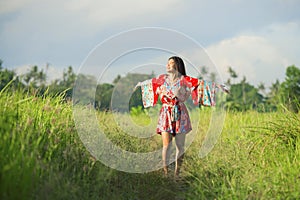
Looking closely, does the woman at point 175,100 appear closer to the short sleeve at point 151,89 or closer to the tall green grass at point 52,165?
the short sleeve at point 151,89

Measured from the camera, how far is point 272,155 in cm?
525

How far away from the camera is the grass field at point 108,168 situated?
3447mm

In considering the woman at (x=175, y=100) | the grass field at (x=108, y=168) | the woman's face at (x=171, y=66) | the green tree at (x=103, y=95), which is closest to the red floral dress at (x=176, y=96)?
the woman at (x=175, y=100)

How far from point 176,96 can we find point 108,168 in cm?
135

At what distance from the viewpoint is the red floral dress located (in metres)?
5.44

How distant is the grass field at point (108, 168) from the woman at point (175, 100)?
0.36 meters

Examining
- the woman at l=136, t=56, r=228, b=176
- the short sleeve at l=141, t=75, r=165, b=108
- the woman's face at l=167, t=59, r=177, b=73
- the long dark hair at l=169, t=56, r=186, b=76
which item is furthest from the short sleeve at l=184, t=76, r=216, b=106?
the short sleeve at l=141, t=75, r=165, b=108

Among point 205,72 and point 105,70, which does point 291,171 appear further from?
point 105,70

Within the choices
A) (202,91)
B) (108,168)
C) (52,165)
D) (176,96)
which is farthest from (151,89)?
(52,165)

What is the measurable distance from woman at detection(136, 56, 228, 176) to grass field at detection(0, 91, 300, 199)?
0.36 metres

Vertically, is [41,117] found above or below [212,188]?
above

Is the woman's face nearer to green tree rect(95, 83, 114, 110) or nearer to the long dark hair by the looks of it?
the long dark hair

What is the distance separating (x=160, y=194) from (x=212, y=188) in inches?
25.5

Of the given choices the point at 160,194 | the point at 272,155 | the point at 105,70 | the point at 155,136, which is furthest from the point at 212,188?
the point at 155,136
